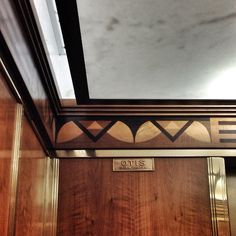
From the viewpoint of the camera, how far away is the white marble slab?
1.41 meters

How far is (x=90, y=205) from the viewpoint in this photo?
2.22 m

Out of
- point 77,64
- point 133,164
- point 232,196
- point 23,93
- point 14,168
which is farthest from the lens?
point 232,196

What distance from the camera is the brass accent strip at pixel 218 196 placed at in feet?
7.27

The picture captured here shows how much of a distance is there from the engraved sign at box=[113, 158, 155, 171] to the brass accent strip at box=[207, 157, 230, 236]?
32 cm

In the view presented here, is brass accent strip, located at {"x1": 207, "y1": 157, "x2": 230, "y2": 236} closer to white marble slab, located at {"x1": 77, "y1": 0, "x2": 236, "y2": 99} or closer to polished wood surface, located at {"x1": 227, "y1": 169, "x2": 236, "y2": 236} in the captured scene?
polished wood surface, located at {"x1": 227, "y1": 169, "x2": 236, "y2": 236}

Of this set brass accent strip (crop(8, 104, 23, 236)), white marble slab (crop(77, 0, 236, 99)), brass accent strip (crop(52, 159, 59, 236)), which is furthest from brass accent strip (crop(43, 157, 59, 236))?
brass accent strip (crop(8, 104, 23, 236))

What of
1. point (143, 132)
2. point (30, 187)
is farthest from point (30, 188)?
point (143, 132)

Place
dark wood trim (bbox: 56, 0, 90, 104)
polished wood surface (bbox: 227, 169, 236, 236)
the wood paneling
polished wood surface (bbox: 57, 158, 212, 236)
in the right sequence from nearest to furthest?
1. the wood paneling
2. dark wood trim (bbox: 56, 0, 90, 104)
3. polished wood surface (bbox: 57, 158, 212, 236)
4. polished wood surface (bbox: 227, 169, 236, 236)

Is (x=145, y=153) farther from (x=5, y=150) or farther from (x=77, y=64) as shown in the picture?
(x=5, y=150)

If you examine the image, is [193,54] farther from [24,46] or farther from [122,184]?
[122,184]

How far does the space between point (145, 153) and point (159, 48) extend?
2.57ft

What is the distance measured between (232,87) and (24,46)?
1.11m

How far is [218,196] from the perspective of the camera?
226cm

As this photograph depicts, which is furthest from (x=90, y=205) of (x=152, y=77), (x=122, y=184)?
(x=152, y=77)
